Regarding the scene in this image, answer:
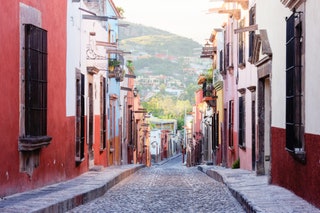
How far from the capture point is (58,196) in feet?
40.4

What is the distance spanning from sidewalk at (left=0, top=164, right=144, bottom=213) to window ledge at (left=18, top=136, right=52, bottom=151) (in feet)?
2.61

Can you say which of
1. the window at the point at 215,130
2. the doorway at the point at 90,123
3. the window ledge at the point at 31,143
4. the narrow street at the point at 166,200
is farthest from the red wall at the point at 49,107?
the window at the point at 215,130

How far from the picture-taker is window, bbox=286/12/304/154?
37.7 ft

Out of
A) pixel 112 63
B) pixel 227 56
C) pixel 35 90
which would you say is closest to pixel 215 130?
pixel 227 56

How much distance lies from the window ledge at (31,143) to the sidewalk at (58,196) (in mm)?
794

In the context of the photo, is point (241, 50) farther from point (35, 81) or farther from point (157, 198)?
point (35, 81)

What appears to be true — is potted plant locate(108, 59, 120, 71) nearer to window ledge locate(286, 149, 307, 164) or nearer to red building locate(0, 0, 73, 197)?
red building locate(0, 0, 73, 197)

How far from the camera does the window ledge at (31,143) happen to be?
479 inches

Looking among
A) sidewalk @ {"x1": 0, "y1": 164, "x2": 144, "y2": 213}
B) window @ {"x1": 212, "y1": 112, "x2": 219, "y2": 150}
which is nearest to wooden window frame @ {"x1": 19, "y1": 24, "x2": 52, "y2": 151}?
sidewalk @ {"x1": 0, "y1": 164, "x2": 144, "y2": 213}

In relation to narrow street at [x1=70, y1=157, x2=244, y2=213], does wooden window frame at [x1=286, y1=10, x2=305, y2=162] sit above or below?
above

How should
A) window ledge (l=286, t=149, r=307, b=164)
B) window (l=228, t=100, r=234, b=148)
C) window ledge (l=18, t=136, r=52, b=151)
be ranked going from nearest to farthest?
window ledge (l=286, t=149, r=307, b=164), window ledge (l=18, t=136, r=52, b=151), window (l=228, t=100, r=234, b=148)

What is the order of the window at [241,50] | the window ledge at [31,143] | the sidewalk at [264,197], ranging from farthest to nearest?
1. the window at [241,50]
2. the window ledge at [31,143]
3. the sidewalk at [264,197]

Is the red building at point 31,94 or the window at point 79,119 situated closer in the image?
the red building at point 31,94

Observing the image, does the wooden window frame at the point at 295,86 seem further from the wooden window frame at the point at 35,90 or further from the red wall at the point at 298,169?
the wooden window frame at the point at 35,90
